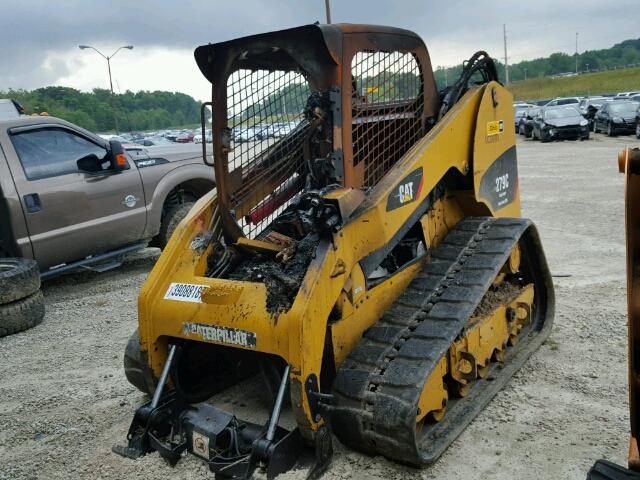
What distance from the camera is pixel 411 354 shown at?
3.65 m

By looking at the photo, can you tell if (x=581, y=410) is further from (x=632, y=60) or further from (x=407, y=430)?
(x=632, y=60)

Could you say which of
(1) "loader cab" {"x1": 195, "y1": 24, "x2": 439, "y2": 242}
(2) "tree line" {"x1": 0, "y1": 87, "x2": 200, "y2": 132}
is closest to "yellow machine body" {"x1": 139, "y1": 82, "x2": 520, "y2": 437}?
(1) "loader cab" {"x1": 195, "y1": 24, "x2": 439, "y2": 242}

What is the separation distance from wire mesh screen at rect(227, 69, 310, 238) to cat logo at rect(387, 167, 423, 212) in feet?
2.26

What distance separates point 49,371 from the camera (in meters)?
5.46

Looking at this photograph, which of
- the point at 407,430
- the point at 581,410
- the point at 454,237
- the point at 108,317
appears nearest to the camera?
the point at 407,430

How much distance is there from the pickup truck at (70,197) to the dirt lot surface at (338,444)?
1.82ft

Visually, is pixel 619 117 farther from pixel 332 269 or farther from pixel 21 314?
pixel 332 269

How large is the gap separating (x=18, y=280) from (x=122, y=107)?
70.8m

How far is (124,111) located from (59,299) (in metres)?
67.8

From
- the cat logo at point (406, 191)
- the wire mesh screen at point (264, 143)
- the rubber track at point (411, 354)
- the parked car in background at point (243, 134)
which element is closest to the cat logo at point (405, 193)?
the cat logo at point (406, 191)

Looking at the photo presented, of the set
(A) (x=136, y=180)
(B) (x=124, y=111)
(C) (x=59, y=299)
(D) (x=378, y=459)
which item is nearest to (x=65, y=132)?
(A) (x=136, y=180)

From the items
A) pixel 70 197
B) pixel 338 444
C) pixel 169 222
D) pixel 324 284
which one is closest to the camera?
pixel 324 284

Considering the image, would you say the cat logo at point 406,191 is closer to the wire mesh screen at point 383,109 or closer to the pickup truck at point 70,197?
the wire mesh screen at point 383,109

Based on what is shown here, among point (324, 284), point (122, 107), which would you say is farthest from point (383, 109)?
point (122, 107)
